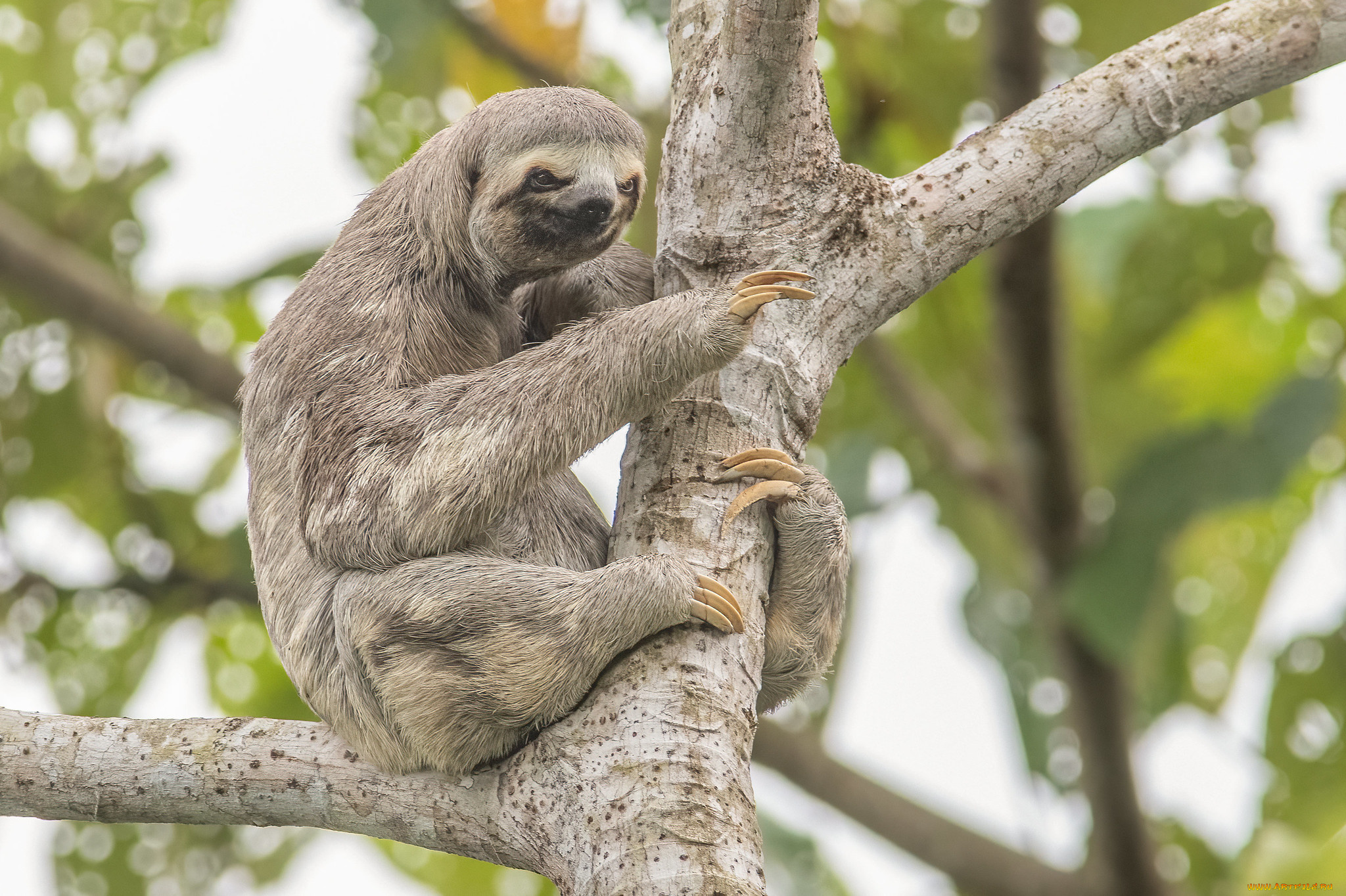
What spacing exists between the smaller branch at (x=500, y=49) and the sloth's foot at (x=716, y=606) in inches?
160

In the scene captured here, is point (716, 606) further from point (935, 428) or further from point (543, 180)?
point (935, 428)

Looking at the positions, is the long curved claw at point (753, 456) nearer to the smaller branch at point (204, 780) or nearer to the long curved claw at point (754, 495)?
the long curved claw at point (754, 495)

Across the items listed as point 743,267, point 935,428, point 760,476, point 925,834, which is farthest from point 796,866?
point 743,267

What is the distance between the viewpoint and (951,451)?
6.68 meters

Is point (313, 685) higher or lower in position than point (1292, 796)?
lower

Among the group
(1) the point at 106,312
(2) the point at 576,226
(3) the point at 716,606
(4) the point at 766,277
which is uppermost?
(1) the point at 106,312

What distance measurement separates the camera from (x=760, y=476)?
10.3 ft

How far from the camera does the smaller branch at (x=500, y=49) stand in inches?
248

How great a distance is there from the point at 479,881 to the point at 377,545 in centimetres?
478

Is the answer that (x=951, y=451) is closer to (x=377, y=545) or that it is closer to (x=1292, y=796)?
(x=1292, y=796)

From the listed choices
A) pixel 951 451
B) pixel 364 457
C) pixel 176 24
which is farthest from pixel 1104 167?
pixel 176 24

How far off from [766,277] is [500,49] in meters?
3.83

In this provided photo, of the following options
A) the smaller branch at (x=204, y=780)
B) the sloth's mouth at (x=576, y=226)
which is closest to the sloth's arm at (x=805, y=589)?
the sloth's mouth at (x=576, y=226)

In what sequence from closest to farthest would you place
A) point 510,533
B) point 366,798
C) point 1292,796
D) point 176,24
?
point 366,798, point 510,533, point 1292,796, point 176,24
